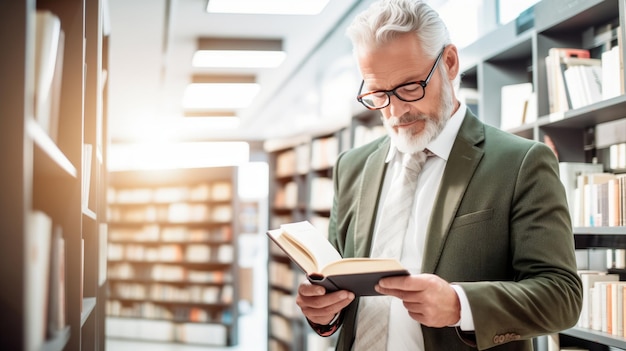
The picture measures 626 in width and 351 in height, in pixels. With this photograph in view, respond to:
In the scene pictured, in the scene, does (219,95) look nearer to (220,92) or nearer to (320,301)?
(220,92)

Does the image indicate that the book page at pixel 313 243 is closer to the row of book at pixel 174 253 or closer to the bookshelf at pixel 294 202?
the bookshelf at pixel 294 202

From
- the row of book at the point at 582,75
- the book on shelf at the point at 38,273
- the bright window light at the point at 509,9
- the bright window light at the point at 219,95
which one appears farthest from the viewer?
the bright window light at the point at 219,95

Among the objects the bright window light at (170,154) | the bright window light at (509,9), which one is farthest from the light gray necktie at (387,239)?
the bright window light at (170,154)

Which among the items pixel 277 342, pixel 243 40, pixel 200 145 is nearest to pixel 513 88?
pixel 243 40

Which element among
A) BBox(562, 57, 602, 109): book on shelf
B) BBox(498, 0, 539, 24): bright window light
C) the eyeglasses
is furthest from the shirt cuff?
BBox(498, 0, 539, 24): bright window light

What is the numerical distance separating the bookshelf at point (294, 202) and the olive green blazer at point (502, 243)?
349cm

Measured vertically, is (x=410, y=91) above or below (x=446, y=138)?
above

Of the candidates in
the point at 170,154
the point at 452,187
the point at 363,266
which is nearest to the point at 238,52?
the point at 452,187

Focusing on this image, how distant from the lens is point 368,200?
1.71 m

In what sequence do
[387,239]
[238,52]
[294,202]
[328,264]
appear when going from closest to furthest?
[328,264], [387,239], [238,52], [294,202]

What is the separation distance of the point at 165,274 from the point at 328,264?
9.10m

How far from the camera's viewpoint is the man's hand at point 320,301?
144 cm

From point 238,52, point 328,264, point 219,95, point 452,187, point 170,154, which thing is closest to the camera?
point 328,264

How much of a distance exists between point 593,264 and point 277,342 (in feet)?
14.3
